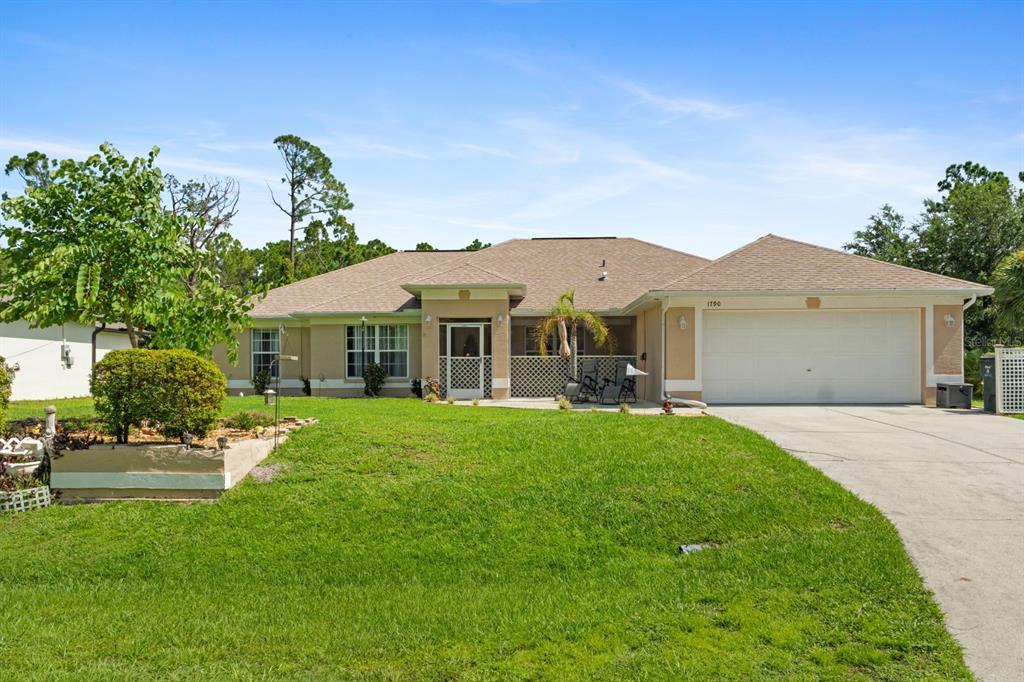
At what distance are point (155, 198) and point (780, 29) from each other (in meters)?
11.1

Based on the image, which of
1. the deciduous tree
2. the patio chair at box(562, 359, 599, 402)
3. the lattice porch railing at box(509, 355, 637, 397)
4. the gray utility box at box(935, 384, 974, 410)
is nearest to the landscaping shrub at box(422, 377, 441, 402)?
the lattice porch railing at box(509, 355, 637, 397)

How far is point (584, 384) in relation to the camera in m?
19.9

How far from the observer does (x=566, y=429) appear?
11188 mm

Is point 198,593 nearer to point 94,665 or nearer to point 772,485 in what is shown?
point 94,665

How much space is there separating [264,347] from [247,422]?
13.3 m

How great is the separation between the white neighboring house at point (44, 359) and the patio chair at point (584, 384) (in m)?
13.7

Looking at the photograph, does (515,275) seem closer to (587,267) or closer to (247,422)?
(587,267)

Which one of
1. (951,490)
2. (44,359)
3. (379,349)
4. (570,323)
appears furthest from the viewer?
(44,359)

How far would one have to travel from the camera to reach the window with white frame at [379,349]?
22328 millimetres

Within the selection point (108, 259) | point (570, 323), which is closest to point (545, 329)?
point (570, 323)

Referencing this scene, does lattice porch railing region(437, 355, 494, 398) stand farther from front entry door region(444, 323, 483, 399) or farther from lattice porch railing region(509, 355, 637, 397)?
lattice porch railing region(509, 355, 637, 397)

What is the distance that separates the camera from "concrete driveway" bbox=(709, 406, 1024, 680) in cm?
523

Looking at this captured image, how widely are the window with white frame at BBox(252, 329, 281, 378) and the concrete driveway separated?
15.1m

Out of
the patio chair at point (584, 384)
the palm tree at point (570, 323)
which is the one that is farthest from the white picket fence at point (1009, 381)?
the palm tree at point (570, 323)
